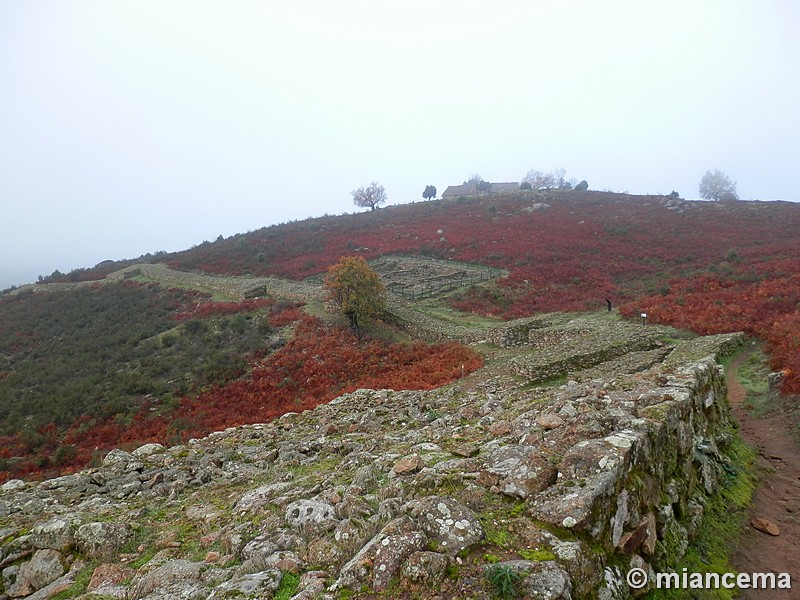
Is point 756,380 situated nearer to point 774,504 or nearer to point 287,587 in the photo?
point 774,504

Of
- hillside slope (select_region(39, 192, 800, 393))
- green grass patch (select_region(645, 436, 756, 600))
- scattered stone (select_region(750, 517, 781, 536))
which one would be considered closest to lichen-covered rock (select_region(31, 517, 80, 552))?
green grass patch (select_region(645, 436, 756, 600))

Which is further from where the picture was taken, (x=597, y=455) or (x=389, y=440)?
(x=389, y=440)

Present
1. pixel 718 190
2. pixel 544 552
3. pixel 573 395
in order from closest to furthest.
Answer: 1. pixel 544 552
2. pixel 573 395
3. pixel 718 190

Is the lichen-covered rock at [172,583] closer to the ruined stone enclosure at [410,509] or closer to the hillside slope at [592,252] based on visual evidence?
the ruined stone enclosure at [410,509]

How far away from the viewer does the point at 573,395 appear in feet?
25.9

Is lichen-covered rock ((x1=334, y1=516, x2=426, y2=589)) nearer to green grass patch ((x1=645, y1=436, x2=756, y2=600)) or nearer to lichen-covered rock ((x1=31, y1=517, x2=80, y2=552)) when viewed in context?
green grass patch ((x1=645, y1=436, x2=756, y2=600))

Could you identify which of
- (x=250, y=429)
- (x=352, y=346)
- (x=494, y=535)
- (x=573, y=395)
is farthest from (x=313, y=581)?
(x=352, y=346)

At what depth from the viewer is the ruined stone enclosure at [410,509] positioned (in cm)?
353

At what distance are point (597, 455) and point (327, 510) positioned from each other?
315 cm

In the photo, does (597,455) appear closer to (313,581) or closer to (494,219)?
(313,581)

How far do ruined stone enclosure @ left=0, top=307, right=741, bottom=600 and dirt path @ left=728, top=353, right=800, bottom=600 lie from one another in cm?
82

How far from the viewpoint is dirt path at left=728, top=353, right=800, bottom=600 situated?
5590 millimetres

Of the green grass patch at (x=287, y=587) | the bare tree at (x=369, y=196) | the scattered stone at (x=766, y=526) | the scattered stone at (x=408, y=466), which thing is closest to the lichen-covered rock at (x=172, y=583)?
the green grass patch at (x=287, y=587)

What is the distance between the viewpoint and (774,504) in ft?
23.7
